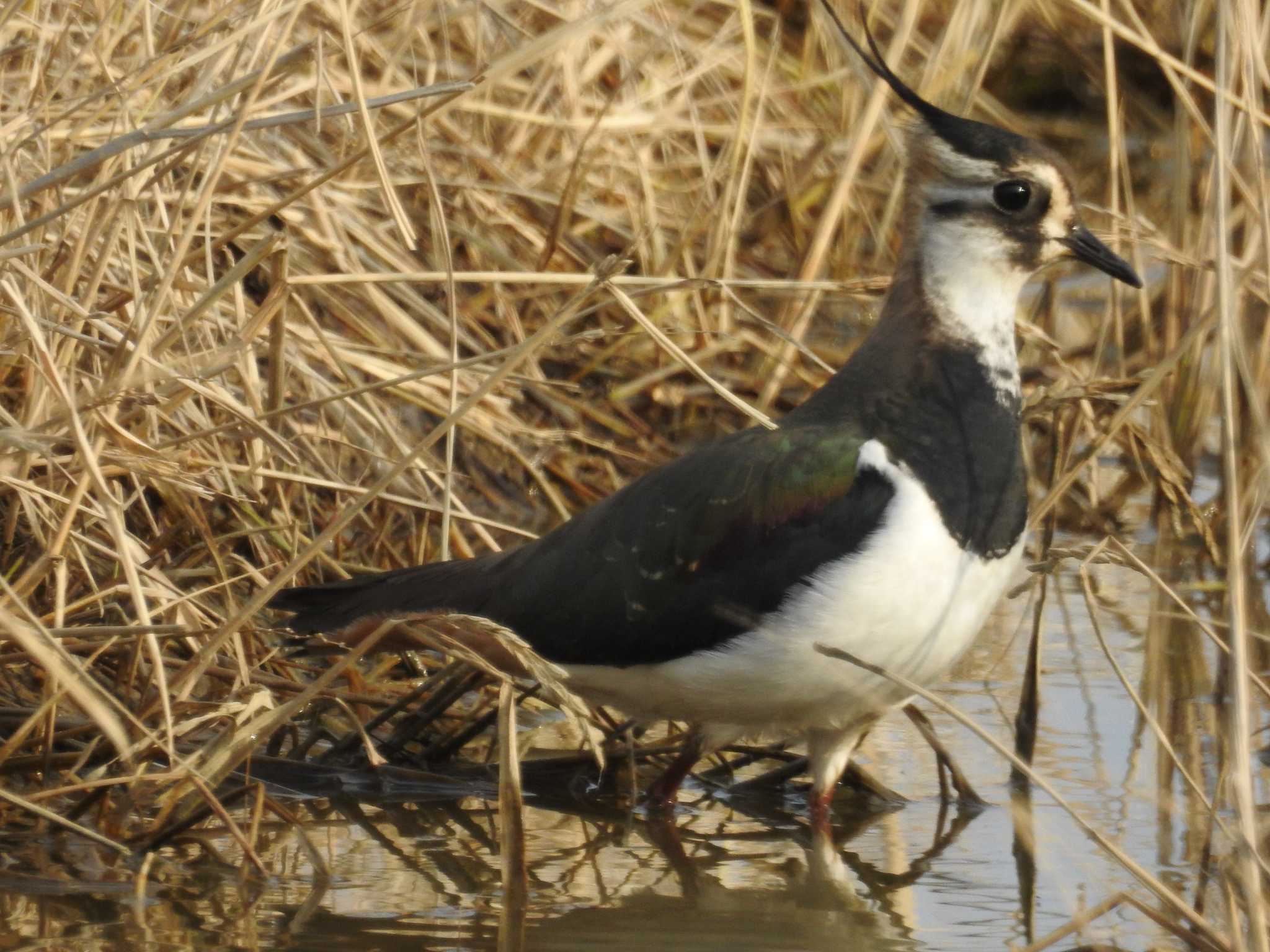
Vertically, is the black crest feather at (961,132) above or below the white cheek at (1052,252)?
above

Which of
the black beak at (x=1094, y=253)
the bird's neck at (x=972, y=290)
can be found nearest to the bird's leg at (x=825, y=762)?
the bird's neck at (x=972, y=290)

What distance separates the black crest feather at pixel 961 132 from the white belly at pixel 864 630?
723 millimetres

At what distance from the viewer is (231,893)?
121 inches

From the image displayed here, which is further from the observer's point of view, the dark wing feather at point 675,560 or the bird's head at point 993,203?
the bird's head at point 993,203

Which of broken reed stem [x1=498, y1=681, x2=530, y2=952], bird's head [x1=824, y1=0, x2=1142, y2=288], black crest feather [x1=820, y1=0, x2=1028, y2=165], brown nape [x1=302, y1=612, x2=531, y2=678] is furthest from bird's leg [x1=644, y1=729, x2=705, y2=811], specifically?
black crest feather [x1=820, y1=0, x2=1028, y2=165]

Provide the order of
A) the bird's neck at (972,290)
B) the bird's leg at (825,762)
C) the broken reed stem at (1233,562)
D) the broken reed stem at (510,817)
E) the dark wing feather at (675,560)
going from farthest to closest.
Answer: the bird's neck at (972,290), the bird's leg at (825,762), the dark wing feather at (675,560), the broken reed stem at (510,817), the broken reed stem at (1233,562)

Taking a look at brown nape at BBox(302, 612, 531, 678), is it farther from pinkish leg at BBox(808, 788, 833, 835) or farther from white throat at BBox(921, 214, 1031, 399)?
white throat at BBox(921, 214, 1031, 399)

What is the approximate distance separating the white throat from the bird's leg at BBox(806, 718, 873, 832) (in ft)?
2.58

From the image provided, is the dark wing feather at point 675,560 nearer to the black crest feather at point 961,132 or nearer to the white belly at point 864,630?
the white belly at point 864,630

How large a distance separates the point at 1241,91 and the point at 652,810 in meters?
2.84

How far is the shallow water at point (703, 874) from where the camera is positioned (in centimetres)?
299

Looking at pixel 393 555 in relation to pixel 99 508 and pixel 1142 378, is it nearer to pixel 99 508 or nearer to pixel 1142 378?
pixel 99 508

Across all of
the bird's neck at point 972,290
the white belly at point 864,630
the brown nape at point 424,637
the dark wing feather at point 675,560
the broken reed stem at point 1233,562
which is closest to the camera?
the broken reed stem at point 1233,562

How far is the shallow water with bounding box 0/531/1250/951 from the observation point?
299 cm
